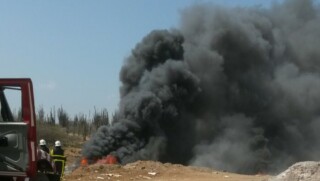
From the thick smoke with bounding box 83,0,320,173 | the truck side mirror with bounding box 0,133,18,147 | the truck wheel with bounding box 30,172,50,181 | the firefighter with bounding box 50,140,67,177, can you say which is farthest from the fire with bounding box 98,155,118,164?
the truck side mirror with bounding box 0,133,18,147

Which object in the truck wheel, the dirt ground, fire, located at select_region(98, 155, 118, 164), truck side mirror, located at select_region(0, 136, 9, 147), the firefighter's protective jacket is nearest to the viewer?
truck side mirror, located at select_region(0, 136, 9, 147)

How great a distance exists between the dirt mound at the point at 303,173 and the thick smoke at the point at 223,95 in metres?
24.0

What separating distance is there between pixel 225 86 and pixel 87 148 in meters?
14.6

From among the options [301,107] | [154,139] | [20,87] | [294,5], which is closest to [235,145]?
[154,139]

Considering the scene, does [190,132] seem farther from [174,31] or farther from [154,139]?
[174,31]

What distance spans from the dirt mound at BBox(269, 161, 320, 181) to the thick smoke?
2401 cm

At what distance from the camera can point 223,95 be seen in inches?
1831

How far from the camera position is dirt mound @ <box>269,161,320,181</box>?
11445 millimetres

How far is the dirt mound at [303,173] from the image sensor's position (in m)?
11.4

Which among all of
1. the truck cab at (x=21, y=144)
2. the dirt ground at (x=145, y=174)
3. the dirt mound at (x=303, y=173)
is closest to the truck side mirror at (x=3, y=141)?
the truck cab at (x=21, y=144)

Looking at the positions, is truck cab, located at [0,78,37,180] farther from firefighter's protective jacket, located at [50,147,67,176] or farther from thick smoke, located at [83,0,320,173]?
thick smoke, located at [83,0,320,173]

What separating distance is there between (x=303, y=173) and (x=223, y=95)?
34965mm

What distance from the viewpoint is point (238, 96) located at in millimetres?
47125

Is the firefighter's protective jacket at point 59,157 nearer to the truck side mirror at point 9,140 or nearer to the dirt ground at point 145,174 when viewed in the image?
the dirt ground at point 145,174
